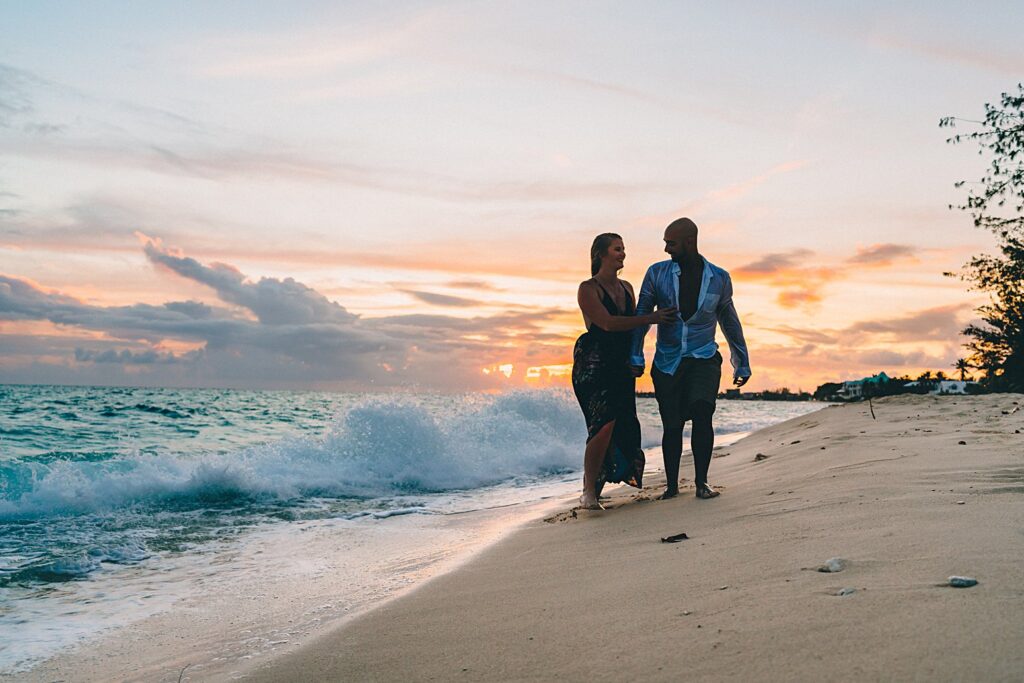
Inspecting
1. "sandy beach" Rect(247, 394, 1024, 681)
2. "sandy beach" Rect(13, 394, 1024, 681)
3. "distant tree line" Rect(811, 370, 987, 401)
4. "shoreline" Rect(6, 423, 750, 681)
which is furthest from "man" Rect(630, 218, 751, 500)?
"distant tree line" Rect(811, 370, 987, 401)

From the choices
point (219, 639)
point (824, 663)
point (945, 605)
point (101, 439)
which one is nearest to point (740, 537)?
point (945, 605)

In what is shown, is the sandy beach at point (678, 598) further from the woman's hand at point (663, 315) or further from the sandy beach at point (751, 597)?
the woman's hand at point (663, 315)

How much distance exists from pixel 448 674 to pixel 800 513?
222cm

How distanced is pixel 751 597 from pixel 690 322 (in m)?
3.12

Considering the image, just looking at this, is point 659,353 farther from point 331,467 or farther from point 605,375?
point 331,467

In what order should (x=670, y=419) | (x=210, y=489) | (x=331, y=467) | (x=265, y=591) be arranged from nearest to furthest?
1. (x=265, y=591)
2. (x=670, y=419)
3. (x=210, y=489)
4. (x=331, y=467)

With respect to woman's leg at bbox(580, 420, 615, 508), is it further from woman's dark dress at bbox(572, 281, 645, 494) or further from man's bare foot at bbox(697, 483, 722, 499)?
man's bare foot at bbox(697, 483, 722, 499)

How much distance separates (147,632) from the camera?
12.8 feet

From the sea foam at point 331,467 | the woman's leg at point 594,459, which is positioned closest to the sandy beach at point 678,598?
the woman's leg at point 594,459

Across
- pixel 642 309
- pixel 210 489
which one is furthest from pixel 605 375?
pixel 210 489

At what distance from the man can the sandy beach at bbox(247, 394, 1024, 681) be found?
71 cm

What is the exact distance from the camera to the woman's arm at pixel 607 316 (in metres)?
5.28

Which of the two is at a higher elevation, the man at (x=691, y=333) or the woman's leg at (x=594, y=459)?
the man at (x=691, y=333)

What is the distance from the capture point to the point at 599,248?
5688 millimetres
